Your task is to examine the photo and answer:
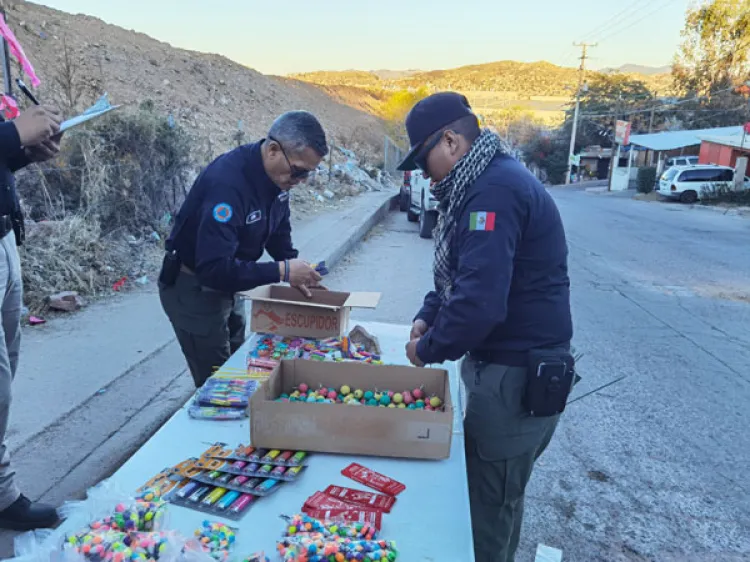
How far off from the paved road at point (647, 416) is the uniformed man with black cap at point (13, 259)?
101 inches

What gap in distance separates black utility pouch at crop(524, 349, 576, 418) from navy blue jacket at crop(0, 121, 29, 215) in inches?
90.7

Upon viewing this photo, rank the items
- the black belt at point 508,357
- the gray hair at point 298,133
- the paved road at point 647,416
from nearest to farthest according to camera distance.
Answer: the black belt at point 508,357
the gray hair at point 298,133
the paved road at point 647,416

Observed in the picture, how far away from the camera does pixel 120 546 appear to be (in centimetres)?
142

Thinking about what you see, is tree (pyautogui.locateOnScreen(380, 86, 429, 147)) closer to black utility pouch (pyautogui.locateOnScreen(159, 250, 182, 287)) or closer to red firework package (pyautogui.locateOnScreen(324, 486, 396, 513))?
black utility pouch (pyautogui.locateOnScreen(159, 250, 182, 287))

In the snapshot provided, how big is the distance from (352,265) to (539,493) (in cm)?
691

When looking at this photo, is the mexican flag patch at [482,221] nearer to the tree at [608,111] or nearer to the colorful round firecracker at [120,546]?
the colorful round firecracker at [120,546]

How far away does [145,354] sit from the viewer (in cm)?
495

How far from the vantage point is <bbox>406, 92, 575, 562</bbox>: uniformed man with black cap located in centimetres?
181

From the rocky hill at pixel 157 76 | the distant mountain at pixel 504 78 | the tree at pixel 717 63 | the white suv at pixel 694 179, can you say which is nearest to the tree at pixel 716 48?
the tree at pixel 717 63

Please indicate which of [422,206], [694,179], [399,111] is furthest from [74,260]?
[399,111]

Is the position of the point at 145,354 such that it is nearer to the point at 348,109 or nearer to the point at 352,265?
the point at 352,265

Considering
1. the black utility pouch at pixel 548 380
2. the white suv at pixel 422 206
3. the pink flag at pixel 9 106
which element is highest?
the pink flag at pixel 9 106

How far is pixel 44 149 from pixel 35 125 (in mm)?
226

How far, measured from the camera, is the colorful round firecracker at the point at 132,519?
1538mm
